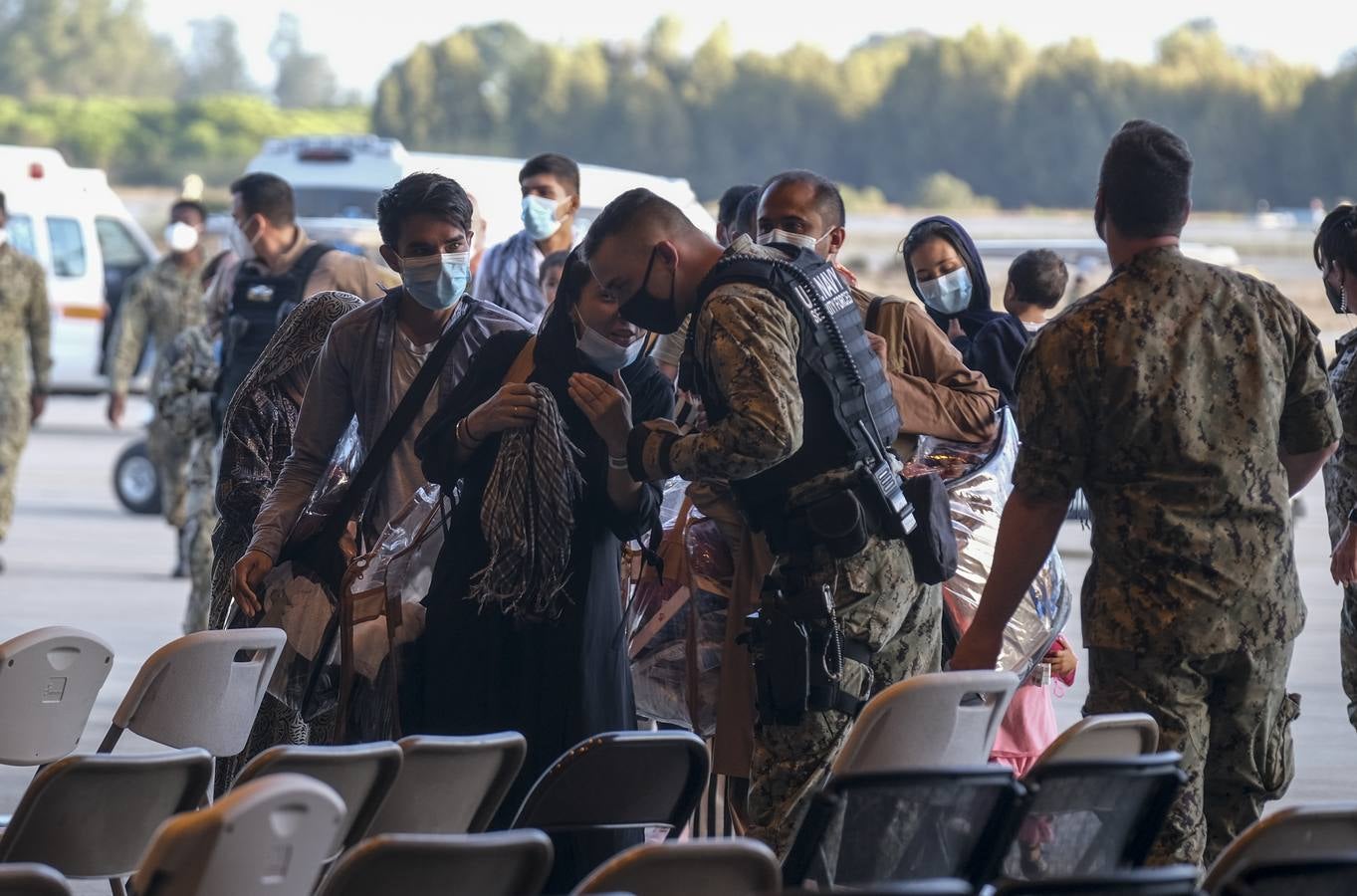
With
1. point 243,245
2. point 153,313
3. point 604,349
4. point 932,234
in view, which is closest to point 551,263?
point 243,245

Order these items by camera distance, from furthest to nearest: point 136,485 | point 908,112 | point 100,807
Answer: point 908,112 → point 136,485 → point 100,807

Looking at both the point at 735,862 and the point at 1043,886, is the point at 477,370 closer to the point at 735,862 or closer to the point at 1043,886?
the point at 735,862

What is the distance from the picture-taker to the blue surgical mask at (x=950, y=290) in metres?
5.98

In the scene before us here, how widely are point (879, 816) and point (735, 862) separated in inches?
13.8

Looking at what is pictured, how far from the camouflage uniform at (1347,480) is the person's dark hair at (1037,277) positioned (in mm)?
1580

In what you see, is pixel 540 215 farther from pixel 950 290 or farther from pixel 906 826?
pixel 906 826

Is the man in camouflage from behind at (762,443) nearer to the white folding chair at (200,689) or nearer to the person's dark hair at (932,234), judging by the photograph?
the white folding chair at (200,689)

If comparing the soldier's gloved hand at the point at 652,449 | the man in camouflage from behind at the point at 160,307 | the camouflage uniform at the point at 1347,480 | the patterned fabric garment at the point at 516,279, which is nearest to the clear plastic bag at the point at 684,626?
the soldier's gloved hand at the point at 652,449

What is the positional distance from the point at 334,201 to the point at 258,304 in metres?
10.4

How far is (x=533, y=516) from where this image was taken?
4.32m

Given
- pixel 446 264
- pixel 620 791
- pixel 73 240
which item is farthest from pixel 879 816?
pixel 73 240

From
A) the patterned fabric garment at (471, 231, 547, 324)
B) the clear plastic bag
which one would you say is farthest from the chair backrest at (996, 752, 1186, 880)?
the patterned fabric garment at (471, 231, 547, 324)

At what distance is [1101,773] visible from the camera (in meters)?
3.22

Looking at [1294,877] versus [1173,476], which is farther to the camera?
[1173,476]
